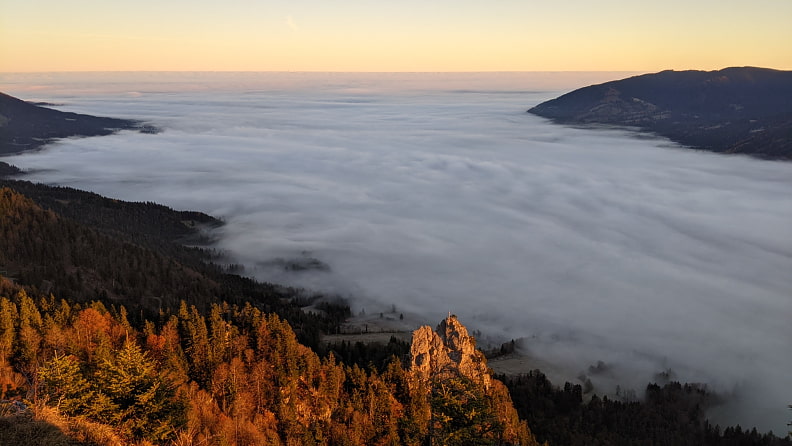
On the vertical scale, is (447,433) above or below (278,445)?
above

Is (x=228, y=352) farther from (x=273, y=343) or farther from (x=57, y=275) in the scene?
(x=57, y=275)

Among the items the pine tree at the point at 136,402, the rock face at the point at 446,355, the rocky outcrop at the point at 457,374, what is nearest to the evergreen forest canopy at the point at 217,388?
the pine tree at the point at 136,402

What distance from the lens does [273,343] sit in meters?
102

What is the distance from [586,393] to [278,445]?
489 ft

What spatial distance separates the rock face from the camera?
133450 millimetres

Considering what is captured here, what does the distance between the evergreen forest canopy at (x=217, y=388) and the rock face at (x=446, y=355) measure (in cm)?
452

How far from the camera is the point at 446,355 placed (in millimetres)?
141375

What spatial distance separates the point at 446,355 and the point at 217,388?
73.3 metres

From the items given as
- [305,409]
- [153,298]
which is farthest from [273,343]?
[153,298]

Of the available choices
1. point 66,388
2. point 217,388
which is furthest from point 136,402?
point 217,388

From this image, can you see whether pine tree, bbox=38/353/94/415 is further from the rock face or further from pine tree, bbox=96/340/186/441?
the rock face

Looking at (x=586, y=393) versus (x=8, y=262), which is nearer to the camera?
(x=8, y=262)

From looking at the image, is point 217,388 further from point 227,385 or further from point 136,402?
point 136,402

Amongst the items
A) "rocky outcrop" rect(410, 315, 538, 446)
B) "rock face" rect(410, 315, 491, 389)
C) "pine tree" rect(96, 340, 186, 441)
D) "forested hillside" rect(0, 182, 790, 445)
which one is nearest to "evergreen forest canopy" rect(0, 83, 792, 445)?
"pine tree" rect(96, 340, 186, 441)
